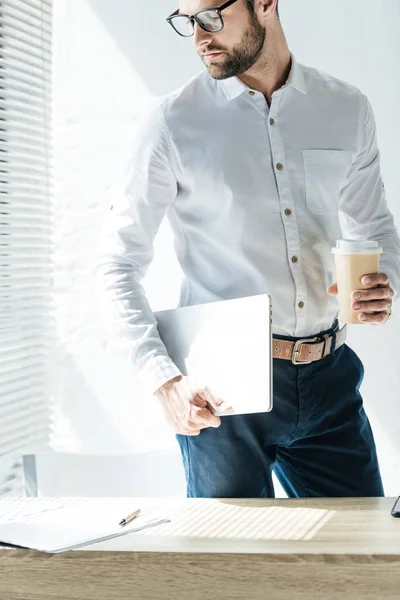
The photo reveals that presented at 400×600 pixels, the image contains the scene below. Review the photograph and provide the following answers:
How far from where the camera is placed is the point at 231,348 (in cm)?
172

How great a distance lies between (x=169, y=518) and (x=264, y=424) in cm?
51

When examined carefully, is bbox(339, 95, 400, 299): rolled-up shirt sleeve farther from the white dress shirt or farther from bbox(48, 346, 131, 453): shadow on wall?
bbox(48, 346, 131, 453): shadow on wall

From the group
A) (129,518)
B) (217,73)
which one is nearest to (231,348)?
(129,518)

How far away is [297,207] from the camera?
2.04 meters

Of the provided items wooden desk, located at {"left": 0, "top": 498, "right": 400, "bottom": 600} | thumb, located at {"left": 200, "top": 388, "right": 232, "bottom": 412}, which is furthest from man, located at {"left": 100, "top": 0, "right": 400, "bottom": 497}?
wooden desk, located at {"left": 0, "top": 498, "right": 400, "bottom": 600}

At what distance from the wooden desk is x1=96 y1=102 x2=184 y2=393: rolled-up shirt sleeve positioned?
683 millimetres

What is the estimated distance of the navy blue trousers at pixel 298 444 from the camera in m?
1.93

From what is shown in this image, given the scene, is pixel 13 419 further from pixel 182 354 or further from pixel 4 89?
pixel 182 354

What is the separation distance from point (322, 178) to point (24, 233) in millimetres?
1628

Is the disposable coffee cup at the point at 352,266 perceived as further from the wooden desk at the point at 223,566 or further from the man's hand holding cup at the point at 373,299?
the wooden desk at the point at 223,566

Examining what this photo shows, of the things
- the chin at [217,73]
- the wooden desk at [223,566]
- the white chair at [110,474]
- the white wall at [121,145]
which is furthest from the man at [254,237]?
the white chair at [110,474]

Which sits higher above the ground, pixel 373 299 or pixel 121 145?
pixel 121 145

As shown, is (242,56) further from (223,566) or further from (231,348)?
(223,566)

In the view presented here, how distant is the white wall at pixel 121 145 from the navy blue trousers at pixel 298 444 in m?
1.31
